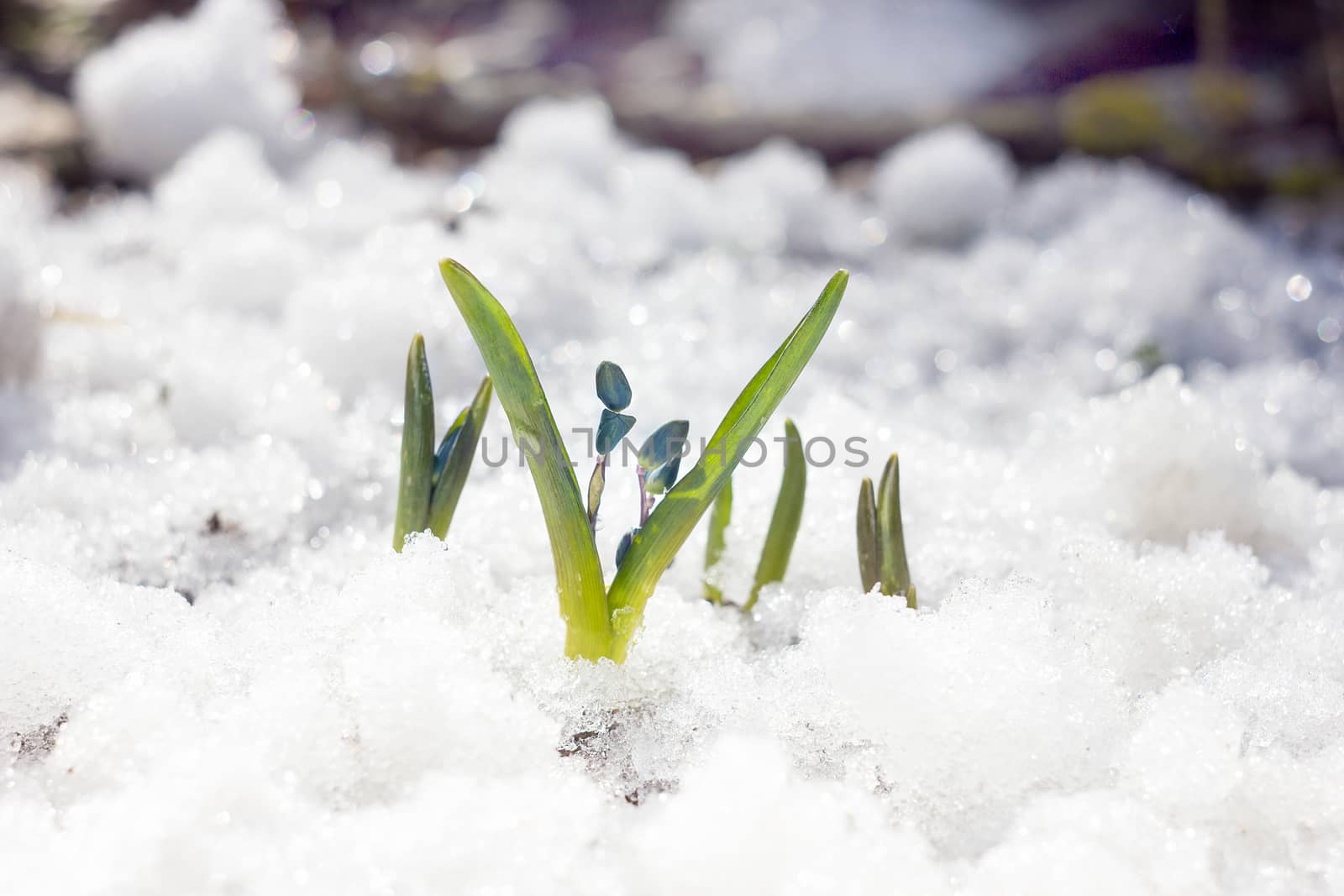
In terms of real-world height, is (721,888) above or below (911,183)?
above

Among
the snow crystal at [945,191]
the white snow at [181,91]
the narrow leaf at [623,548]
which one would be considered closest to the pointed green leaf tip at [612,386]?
→ the narrow leaf at [623,548]

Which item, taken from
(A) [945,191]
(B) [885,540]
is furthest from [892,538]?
(A) [945,191]

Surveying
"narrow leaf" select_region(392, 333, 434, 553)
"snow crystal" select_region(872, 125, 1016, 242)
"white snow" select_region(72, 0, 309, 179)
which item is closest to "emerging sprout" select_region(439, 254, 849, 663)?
"narrow leaf" select_region(392, 333, 434, 553)

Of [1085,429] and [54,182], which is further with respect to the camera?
[54,182]

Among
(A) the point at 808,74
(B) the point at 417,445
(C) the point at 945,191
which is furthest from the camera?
(A) the point at 808,74

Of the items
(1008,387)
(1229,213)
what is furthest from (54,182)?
(1229,213)

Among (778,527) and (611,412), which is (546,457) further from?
(778,527)

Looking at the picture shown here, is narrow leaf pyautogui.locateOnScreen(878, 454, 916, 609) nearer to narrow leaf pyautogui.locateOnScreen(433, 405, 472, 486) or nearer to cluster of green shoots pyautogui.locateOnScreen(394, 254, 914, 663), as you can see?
cluster of green shoots pyautogui.locateOnScreen(394, 254, 914, 663)

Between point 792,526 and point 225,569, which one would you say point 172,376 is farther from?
point 792,526
